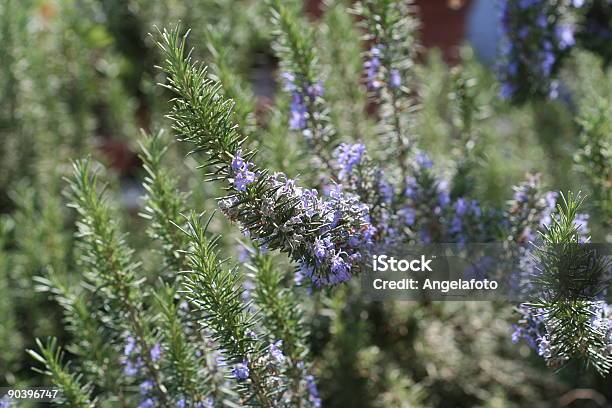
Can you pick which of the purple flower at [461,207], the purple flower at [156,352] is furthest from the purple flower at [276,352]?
the purple flower at [461,207]

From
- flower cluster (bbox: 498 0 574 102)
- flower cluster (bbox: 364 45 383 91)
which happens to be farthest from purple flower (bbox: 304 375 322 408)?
flower cluster (bbox: 498 0 574 102)

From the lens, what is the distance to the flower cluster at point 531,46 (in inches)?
61.1

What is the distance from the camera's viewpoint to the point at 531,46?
157cm

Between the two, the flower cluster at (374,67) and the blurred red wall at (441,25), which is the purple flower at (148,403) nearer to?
the flower cluster at (374,67)

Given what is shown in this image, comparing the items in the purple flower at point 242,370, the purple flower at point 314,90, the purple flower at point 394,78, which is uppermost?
the purple flower at point 394,78

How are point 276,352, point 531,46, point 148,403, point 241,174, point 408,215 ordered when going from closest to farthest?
point 241,174 → point 276,352 → point 148,403 → point 408,215 → point 531,46

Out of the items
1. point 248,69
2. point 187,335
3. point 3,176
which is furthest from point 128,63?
point 187,335

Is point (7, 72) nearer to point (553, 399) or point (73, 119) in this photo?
point (73, 119)

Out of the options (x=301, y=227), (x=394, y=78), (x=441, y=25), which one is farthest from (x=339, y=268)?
(x=441, y=25)

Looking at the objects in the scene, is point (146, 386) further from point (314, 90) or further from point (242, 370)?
point (314, 90)

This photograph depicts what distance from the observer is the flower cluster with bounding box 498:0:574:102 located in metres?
1.55

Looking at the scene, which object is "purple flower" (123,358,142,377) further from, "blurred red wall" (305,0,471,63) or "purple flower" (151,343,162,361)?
"blurred red wall" (305,0,471,63)

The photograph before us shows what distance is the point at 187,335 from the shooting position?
118cm

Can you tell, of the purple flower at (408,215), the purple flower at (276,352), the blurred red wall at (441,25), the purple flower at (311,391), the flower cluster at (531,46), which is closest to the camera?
the purple flower at (276,352)
